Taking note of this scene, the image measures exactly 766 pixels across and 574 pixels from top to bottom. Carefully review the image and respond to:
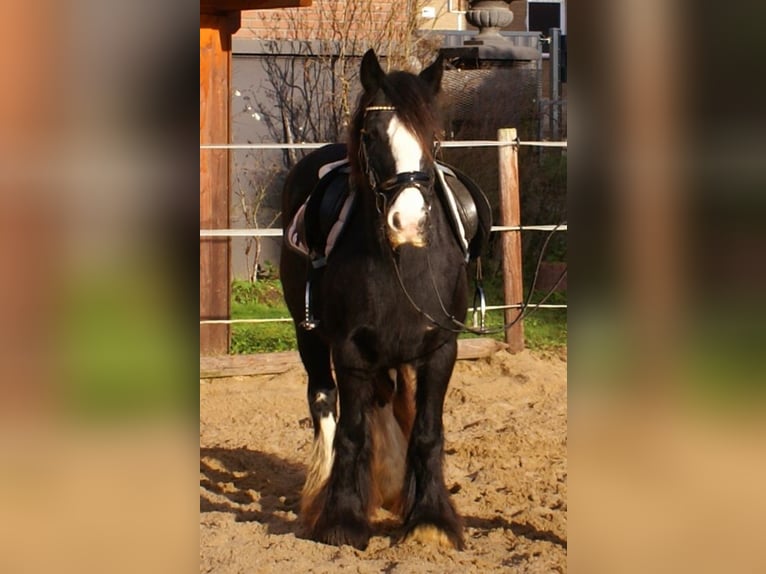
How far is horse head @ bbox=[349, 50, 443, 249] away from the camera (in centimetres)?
347

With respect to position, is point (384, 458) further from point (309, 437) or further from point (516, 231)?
point (516, 231)

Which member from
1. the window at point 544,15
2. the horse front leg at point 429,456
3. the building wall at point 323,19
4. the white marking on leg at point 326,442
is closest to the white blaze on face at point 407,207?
the horse front leg at point 429,456

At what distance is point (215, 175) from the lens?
7906mm

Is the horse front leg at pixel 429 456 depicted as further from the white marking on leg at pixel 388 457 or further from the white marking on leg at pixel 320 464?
the white marking on leg at pixel 320 464

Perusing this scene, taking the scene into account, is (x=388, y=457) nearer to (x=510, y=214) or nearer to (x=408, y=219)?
(x=408, y=219)

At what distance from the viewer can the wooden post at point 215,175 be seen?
7.82 metres

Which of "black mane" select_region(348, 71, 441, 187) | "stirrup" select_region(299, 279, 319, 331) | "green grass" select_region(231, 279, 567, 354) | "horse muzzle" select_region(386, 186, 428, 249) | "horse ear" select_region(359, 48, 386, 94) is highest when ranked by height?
"horse ear" select_region(359, 48, 386, 94)

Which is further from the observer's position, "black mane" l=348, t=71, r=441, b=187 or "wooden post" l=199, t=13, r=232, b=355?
"wooden post" l=199, t=13, r=232, b=355

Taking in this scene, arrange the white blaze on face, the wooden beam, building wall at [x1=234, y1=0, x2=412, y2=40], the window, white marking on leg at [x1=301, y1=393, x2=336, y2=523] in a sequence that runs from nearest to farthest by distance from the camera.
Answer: the white blaze on face
white marking on leg at [x1=301, y1=393, x2=336, y2=523]
the wooden beam
building wall at [x1=234, y1=0, x2=412, y2=40]
the window

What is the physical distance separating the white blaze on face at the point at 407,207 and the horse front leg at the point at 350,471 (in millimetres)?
735

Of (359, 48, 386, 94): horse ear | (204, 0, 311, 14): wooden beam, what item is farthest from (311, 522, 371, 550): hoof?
(204, 0, 311, 14): wooden beam

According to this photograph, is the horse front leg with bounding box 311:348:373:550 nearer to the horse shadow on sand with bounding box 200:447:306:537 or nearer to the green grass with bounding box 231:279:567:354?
the horse shadow on sand with bounding box 200:447:306:537

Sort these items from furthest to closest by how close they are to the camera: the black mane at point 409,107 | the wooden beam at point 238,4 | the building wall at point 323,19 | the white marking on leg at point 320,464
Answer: the building wall at point 323,19, the wooden beam at point 238,4, the white marking on leg at point 320,464, the black mane at point 409,107
